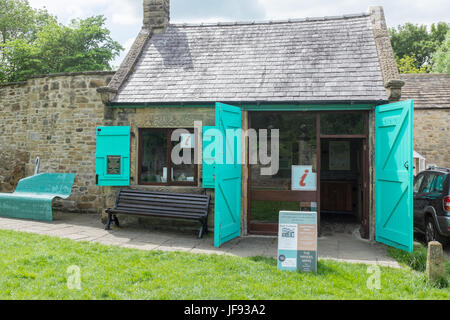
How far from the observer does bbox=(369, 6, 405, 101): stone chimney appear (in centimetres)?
769

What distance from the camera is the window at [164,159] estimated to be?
9000mm

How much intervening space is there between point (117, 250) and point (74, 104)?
6646 mm

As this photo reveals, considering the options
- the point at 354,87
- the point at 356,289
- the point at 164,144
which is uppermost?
the point at 354,87

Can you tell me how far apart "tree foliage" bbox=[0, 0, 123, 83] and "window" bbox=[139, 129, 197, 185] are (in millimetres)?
14015

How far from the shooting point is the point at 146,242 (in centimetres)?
759

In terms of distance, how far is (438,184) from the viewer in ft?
24.7

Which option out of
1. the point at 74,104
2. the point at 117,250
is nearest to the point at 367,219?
the point at 117,250

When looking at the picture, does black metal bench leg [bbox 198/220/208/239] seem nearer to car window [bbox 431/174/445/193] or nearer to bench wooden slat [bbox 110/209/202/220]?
bench wooden slat [bbox 110/209/202/220]

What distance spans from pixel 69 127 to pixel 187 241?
6.27m

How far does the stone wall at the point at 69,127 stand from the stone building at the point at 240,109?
0.03 metres

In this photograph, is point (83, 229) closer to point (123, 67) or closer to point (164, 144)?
point (164, 144)

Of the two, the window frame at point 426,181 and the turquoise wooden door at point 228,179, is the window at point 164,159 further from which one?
the window frame at point 426,181

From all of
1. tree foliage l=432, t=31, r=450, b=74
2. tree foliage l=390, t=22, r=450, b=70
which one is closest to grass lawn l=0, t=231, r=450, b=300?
tree foliage l=432, t=31, r=450, b=74

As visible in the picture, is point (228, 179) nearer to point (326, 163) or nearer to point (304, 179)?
point (304, 179)
